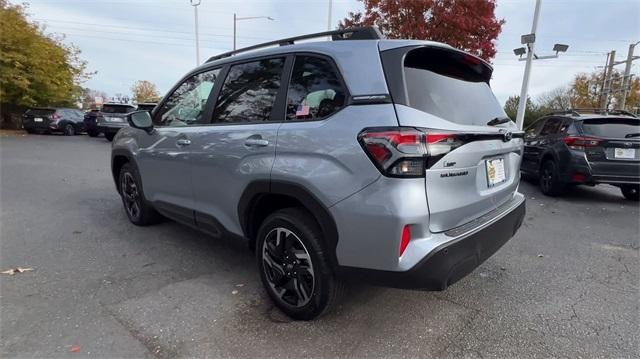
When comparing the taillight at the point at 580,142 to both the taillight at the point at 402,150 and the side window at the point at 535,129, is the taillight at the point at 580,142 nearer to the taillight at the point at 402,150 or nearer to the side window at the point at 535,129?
the side window at the point at 535,129

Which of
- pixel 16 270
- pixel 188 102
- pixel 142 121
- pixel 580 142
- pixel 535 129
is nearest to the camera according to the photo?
pixel 16 270

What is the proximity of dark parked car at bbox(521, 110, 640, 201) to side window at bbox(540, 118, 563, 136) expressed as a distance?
0.03 m

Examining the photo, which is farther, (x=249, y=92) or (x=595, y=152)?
(x=595, y=152)

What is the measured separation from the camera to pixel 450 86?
8.48 ft

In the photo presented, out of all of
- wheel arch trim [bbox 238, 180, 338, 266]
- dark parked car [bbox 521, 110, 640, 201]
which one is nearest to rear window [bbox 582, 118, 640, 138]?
dark parked car [bbox 521, 110, 640, 201]

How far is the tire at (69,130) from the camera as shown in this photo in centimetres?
1967

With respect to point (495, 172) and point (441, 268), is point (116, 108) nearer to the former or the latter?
point (495, 172)

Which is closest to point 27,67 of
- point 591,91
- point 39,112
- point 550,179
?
point 39,112

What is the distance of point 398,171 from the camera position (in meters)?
2.02

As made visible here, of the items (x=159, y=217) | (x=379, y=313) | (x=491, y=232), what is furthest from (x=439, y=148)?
(x=159, y=217)

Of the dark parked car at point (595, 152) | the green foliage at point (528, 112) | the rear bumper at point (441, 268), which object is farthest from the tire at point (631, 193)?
the green foliage at point (528, 112)

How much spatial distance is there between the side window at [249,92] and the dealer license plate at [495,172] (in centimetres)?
154

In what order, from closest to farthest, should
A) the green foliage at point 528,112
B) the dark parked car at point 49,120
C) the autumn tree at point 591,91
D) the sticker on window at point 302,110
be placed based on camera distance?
the sticker on window at point 302,110
the dark parked car at point 49,120
the green foliage at point 528,112
the autumn tree at point 591,91

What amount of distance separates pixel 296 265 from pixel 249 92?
4.52 ft
